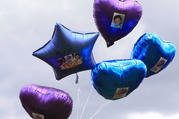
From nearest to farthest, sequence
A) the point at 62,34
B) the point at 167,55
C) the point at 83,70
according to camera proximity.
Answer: the point at 62,34 < the point at 83,70 < the point at 167,55

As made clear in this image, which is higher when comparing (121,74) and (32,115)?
(121,74)

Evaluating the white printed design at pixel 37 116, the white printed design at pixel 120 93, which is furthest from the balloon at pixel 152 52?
the white printed design at pixel 37 116

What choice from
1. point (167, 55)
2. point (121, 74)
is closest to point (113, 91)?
point (121, 74)

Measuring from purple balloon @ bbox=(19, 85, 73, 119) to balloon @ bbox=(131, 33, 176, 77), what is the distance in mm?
2577

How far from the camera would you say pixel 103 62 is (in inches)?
432

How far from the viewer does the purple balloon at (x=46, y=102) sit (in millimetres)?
11094

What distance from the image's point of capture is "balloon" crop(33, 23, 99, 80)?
10672mm

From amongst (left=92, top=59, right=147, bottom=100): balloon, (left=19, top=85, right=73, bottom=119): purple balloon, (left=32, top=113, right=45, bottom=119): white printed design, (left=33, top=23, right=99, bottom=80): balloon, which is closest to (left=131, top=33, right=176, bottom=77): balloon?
(left=92, top=59, right=147, bottom=100): balloon

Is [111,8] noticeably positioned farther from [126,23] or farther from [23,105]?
[23,105]

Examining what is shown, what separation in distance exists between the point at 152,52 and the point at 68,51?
270cm

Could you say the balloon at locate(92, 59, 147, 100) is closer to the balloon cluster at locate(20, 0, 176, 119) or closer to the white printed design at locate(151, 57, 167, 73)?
the balloon cluster at locate(20, 0, 176, 119)

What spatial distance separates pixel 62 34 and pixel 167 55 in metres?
3.51

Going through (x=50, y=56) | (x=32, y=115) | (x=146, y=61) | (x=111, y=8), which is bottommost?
(x=32, y=115)

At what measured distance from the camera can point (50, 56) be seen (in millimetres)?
10906
